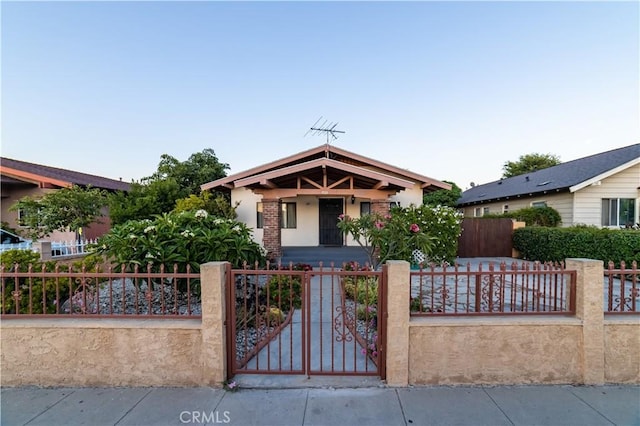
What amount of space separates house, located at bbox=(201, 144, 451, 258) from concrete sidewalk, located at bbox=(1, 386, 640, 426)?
7.12 metres

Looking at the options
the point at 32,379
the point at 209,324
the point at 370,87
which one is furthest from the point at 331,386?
the point at 370,87

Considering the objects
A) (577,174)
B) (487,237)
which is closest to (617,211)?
(577,174)

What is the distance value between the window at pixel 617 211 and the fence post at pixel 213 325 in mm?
16523

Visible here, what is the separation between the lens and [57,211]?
920cm

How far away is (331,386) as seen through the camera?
10.1 ft

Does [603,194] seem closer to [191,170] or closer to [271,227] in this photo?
[271,227]

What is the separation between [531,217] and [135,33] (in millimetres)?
17592

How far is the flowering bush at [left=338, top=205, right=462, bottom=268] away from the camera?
19.8 feet

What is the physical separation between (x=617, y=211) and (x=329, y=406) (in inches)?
646

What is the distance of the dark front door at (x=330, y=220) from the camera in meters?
13.4

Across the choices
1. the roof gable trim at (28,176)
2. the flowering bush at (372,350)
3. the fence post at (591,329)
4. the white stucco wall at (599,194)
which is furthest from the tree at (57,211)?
the white stucco wall at (599,194)

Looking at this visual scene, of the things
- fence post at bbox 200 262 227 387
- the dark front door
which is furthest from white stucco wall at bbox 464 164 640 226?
fence post at bbox 200 262 227 387

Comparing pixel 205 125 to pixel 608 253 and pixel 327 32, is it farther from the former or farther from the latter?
pixel 608 253

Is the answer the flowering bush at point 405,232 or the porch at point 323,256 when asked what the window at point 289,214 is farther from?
the flowering bush at point 405,232
